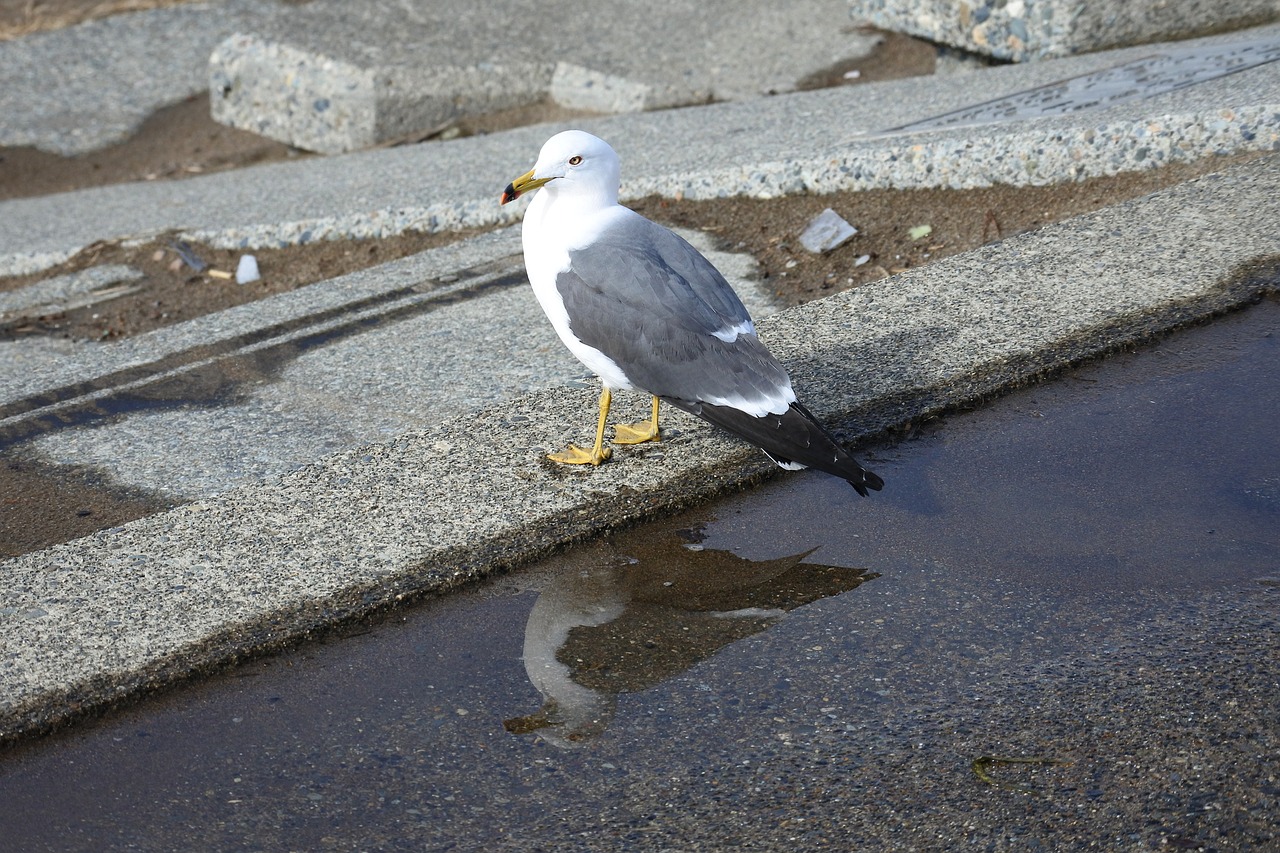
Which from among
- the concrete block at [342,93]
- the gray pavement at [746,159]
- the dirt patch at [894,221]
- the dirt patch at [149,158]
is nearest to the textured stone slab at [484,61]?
the concrete block at [342,93]

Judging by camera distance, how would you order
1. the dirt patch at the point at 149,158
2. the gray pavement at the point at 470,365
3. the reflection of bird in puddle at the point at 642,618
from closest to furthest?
the reflection of bird in puddle at the point at 642,618 < the gray pavement at the point at 470,365 < the dirt patch at the point at 149,158

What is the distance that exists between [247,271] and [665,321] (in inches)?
145

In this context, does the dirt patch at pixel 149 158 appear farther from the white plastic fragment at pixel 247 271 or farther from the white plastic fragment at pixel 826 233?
the white plastic fragment at pixel 826 233

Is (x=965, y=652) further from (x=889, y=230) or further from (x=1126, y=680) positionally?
(x=889, y=230)

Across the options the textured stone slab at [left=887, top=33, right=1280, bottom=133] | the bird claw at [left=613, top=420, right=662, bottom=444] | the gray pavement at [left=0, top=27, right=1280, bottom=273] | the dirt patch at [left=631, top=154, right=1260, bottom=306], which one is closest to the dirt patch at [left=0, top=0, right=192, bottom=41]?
the gray pavement at [left=0, top=27, right=1280, bottom=273]

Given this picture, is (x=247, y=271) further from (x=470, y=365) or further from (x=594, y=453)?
(x=594, y=453)

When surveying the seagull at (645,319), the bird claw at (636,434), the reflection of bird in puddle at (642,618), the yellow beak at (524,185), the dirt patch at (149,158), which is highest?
the yellow beak at (524,185)

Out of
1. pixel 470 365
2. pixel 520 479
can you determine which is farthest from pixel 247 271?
pixel 520 479

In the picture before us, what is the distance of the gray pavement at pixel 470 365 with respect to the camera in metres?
3.16

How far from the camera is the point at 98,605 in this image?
3.10 meters

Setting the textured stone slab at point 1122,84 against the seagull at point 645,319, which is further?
the textured stone slab at point 1122,84

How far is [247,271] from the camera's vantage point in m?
6.54

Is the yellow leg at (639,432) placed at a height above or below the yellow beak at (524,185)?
below

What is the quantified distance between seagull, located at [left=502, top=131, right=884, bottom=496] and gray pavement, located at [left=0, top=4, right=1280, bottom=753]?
0.29 metres
